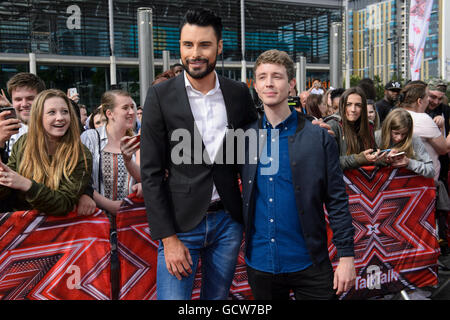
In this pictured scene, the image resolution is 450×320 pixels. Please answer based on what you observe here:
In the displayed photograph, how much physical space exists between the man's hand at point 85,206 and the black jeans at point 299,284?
125cm

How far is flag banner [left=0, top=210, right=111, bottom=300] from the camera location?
2.90 m

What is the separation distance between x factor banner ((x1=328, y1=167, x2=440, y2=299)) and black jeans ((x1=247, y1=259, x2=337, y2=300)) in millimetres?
1576

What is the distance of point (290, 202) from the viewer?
2363mm

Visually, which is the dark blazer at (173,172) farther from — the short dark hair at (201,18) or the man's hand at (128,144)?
the man's hand at (128,144)

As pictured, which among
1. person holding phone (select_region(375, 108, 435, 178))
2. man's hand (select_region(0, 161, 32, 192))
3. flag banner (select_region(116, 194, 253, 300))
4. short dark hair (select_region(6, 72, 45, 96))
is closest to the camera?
man's hand (select_region(0, 161, 32, 192))

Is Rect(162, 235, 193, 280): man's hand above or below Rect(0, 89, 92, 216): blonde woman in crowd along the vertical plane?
below

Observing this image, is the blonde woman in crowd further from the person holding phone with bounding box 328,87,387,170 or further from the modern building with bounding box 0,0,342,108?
the modern building with bounding box 0,0,342,108

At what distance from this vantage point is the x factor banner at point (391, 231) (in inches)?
159

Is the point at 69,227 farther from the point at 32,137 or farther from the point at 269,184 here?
the point at 269,184

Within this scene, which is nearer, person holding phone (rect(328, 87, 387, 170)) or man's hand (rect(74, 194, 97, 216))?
man's hand (rect(74, 194, 97, 216))

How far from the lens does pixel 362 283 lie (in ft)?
13.3

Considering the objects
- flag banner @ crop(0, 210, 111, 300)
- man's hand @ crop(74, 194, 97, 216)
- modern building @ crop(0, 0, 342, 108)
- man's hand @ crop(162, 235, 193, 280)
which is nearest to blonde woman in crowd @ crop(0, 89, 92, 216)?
man's hand @ crop(74, 194, 97, 216)

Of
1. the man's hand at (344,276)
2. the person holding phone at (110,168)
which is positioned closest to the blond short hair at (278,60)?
the man's hand at (344,276)
